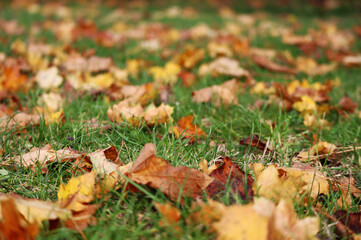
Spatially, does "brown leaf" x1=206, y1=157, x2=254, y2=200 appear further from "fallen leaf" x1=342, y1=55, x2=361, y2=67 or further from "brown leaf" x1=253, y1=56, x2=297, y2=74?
"fallen leaf" x1=342, y1=55, x2=361, y2=67

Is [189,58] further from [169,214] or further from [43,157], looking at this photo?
[169,214]

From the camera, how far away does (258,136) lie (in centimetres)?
154

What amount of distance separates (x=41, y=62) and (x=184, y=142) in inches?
64.1

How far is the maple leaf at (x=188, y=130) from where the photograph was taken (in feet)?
4.69

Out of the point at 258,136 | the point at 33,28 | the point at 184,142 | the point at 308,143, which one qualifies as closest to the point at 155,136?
the point at 184,142

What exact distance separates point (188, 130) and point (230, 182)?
48cm

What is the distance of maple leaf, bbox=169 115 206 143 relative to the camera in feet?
4.69

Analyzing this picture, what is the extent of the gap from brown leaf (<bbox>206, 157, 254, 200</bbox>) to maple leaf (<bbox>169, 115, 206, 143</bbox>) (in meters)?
0.30

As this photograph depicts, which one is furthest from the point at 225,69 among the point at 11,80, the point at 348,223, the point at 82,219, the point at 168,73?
the point at 82,219

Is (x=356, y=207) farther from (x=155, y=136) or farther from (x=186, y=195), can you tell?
(x=155, y=136)

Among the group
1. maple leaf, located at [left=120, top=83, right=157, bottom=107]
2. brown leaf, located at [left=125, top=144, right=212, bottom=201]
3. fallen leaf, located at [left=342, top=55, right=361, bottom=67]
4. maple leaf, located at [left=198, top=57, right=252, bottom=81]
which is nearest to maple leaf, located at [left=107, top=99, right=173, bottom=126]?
maple leaf, located at [left=120, top=83, right=157, bottom=107]

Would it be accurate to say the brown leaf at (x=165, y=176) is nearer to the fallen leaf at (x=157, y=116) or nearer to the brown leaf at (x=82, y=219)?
the brown leaf at (x=82, y=219)

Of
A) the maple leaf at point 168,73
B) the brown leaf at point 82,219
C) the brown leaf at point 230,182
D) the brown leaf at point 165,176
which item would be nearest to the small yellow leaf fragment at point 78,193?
the brown leaf at point 82,219

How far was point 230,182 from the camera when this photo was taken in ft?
3.47
